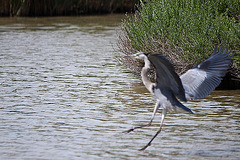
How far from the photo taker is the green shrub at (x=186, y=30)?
9.13 m

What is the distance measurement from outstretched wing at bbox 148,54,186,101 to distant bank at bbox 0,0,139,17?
→ 18145 mm

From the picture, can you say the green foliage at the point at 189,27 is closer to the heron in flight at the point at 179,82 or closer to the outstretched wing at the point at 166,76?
the heron in flight at the point at 179,82

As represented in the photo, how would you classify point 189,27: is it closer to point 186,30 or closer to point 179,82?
point 186,30

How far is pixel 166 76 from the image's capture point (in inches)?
237

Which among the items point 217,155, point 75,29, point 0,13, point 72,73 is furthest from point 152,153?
point 0,13

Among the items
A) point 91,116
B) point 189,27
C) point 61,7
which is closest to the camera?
point 91,116

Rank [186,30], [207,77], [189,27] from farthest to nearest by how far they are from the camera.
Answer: [189,27]
[186,30]
[207,77]

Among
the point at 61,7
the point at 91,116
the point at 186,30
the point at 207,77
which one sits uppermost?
the point at 186,30

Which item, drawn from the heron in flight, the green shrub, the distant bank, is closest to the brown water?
the heron in flight

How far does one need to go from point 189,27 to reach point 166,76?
3.69 metres

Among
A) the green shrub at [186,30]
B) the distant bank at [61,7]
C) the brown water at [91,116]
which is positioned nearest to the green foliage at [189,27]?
the green shrub at [186,30]

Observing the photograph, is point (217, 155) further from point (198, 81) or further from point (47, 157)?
point (47, 157)

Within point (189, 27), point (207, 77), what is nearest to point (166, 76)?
point (207, 77)

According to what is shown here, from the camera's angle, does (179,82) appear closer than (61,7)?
Yes
